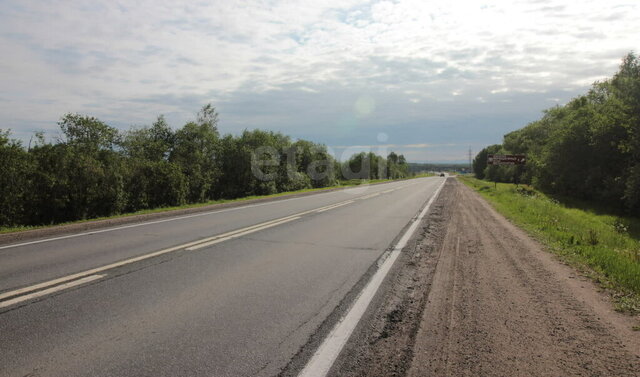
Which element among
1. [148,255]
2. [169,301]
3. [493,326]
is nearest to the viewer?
[493,326]

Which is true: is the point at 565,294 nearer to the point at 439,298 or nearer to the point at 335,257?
the point at 439,298

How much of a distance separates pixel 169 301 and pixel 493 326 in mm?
3707

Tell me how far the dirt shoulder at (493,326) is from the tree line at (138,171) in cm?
1174

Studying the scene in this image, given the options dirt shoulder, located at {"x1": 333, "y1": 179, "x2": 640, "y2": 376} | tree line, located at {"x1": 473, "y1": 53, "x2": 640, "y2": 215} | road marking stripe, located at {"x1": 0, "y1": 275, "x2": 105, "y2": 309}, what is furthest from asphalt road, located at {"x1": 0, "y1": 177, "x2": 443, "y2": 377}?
tree line, located at {"x1": 473, "y1": 53, "x2": 640, "y2": 215}

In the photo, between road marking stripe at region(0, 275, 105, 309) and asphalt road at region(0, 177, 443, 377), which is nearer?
asphalt road at region(0, 177, 443, 377)

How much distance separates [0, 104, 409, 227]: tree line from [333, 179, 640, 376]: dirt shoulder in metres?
11.7

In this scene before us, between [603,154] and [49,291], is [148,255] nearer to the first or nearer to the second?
[49,291]

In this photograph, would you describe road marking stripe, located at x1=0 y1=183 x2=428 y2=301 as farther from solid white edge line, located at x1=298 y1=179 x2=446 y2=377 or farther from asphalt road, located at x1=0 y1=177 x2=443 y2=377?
solid white edge line, located at x1=298 y1=179 x2=446 y2=377

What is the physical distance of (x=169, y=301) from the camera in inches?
173

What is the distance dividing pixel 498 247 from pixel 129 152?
4086 centimetres

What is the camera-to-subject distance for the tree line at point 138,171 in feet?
36.7

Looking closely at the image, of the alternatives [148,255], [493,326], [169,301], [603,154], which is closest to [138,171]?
[148,255]

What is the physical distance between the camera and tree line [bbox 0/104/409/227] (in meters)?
11.2

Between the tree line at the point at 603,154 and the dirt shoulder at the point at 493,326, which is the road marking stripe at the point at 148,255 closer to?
the dirt shoulder at the point at 493,326
